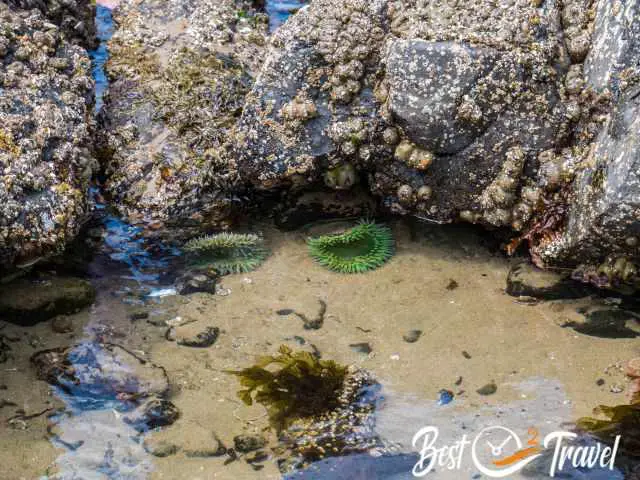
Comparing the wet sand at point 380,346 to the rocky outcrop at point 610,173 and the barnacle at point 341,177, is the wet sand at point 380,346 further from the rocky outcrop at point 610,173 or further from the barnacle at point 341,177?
the barnacle at point 341,177

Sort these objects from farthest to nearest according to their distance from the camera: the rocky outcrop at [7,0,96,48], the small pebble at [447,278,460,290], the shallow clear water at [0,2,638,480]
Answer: the rocky outcrop at [7,0,96,48], the small pebble at [447,278,460,290], the shallow clear water at [0,2,638,480]

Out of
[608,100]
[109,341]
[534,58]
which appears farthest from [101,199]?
[608,100]

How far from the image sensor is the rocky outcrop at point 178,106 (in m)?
5.43

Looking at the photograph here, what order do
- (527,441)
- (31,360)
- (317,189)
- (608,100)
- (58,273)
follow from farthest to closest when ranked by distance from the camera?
(317,189) → (58,273) → (608,100) → (31,360) → (527,441)

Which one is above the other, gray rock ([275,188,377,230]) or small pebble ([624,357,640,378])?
gray rock ([275,188,377,230])

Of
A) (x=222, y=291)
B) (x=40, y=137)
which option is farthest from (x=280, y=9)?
(x=222, y=291)

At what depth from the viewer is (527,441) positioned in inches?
147

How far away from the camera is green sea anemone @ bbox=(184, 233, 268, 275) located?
5.13m

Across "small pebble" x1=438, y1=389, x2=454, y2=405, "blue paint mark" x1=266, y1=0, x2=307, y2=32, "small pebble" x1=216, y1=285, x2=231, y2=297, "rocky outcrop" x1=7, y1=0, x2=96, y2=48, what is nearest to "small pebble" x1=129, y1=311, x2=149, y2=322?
"small pebble" x1=216, y1=285, x2=231, y2=297

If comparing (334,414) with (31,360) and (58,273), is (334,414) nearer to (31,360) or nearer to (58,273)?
(31,360)

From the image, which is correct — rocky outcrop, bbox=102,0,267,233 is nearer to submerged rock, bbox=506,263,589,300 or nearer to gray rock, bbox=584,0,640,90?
submerged rock, bbox=506,263,589,300

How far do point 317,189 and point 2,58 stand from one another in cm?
219

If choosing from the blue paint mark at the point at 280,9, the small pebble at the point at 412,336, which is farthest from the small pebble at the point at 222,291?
the blue paint mark at the point at 280,9

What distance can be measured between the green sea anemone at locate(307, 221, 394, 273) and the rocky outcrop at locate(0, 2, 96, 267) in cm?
151
